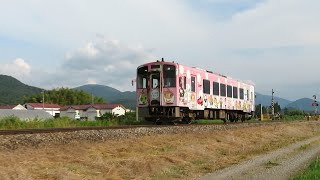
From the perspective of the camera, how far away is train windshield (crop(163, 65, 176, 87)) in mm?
24922

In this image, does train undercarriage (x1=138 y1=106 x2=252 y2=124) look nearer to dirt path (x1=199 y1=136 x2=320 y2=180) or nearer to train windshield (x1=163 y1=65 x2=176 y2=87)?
train windshield (x1=163 y1=65 x2=176 y2=87)

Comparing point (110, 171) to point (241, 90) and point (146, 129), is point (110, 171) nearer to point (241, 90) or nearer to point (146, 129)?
point (146, 129)

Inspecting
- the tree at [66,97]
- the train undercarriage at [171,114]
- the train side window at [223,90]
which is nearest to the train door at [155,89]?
the train undercarriage at [171,114]

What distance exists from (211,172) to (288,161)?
3.68 metres

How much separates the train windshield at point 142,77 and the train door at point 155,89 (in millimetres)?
478

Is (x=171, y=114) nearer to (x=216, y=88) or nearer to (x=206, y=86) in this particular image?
(x=206, y=86)

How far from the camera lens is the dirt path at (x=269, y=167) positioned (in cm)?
1075

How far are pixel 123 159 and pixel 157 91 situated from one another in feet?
45.5

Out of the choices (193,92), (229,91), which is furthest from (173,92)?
(229,91)

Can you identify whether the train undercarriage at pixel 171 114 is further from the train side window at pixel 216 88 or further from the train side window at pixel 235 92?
the train side window at pixel 235 92

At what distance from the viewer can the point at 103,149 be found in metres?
12.9

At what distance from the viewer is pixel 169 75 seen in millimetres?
25156

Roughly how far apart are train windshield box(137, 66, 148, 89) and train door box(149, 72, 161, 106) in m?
0.48

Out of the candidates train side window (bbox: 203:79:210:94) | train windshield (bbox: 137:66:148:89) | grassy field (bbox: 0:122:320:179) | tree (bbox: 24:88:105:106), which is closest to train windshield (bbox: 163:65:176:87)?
train windshield (bbox: 137:66:148:89)
